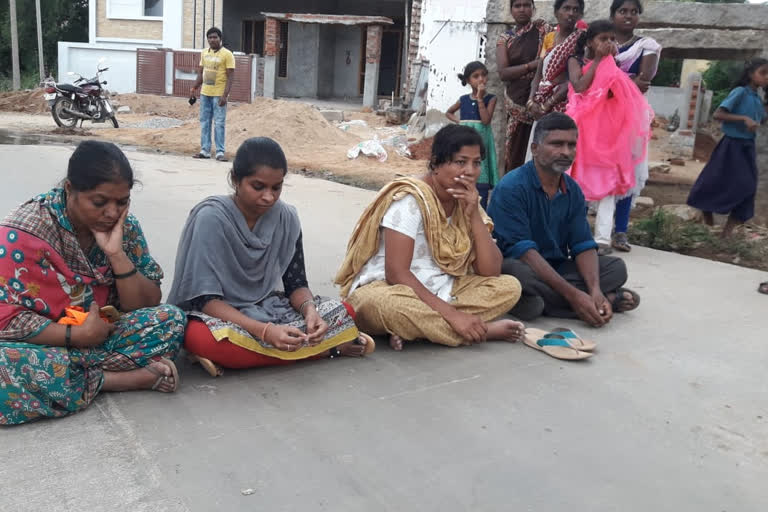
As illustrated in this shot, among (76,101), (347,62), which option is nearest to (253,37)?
(347,62)

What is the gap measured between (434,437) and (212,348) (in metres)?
0.91

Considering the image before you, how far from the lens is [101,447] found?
2.22 metres

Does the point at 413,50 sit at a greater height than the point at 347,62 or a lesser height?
greater

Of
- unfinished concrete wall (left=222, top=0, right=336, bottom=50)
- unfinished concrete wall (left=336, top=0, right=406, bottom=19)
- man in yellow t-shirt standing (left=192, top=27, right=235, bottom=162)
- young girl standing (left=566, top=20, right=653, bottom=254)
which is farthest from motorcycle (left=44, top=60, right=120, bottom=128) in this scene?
young girl standing (left=566, top=20, right=653, bottom=254)

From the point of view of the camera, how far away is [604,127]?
5.21m

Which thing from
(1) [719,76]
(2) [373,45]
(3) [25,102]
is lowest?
(3) [25,102]

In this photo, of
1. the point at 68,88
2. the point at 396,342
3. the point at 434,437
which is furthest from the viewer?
the point at 68,88

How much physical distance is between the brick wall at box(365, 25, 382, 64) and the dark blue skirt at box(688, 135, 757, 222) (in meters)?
15.7

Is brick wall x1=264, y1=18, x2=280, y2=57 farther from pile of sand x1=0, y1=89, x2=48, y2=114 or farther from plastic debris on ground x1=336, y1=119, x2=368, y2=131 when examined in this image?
pile of sand x1=0, y1=89, x2=48, y2=114

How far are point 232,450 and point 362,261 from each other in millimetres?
1415

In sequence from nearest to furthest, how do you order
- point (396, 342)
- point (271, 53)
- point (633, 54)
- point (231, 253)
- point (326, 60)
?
point (231, 253) < point (396, 342) < point (633, 54) < point (271, 53) < point (326, 60)

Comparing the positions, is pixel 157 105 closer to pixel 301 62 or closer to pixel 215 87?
pixel 301 62

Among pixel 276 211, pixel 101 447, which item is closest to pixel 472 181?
pixel 276 211

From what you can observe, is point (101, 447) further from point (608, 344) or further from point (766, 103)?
point (766, 103)
